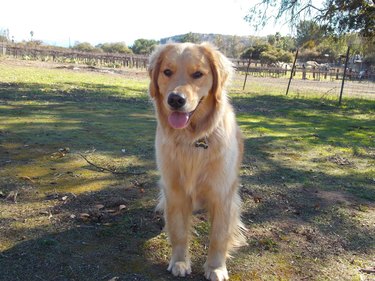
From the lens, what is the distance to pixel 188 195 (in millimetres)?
3025

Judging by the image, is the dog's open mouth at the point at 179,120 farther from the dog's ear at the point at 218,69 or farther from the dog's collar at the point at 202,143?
the dog's ear at the point at 218,69

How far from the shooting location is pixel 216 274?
282 centimetres

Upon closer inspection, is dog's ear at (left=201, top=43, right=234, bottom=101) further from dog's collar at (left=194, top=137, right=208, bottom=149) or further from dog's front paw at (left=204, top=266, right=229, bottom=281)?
dog's front paw at (left=204, top=266, right=229, bottom=281)

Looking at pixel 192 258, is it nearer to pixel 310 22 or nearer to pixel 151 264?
pixel 151 264

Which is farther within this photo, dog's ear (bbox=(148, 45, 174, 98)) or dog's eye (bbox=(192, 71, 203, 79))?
dog's ear (bbox=(148, 45, 174, 98))

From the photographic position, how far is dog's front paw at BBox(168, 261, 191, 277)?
2857 mm

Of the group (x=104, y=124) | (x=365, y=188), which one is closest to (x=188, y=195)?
(x=365, y=188)

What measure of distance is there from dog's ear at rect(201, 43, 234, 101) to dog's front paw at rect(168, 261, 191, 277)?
54.0 inches

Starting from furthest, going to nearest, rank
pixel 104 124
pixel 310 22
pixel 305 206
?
pixel 310 22 → pixel 104 124 → pixel 305 206

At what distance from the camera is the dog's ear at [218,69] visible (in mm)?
3195

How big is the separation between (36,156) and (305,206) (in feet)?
12.1

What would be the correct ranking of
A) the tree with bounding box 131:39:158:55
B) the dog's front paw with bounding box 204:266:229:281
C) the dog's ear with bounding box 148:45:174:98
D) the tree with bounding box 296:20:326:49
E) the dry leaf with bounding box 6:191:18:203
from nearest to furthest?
1. the dog's front paw with bounding box 204:266:229:281
2. the dog's ear with bounding box 148:45:174:98
3. the dry leaf with bounding box 6:191:18:203
4. the tree with bounding box 296:20:326:49
5. the tree with bounding box 131:39:158:55

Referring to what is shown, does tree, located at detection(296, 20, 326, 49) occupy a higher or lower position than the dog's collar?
higher

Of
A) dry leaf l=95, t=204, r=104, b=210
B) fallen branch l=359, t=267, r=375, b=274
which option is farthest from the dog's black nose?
fallen branch l=359, t=267, r=375, b=274
